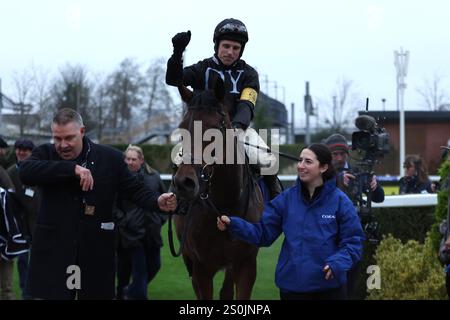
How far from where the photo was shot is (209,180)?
15.5ft

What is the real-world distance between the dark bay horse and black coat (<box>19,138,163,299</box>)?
0.67m

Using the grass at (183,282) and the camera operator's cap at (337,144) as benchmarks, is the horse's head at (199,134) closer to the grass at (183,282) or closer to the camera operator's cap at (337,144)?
the camera operator's cap at (337,144)

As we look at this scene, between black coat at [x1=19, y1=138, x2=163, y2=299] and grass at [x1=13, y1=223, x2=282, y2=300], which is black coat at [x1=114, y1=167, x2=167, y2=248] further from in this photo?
black coat at [x1=19, y1=138, x2=163, y2=299]

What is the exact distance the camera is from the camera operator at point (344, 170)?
21.5ft

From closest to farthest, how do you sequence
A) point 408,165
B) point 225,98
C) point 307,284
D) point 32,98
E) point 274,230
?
point 307,284 → point 274,230 → point 225,98 → point 408,165 → point 32,98

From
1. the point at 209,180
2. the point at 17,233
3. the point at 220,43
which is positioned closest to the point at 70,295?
the point at 209,180

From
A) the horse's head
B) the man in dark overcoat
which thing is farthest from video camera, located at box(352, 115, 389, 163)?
the man in dark overcoat

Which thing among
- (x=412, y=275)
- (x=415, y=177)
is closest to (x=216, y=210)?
(x=412, y=275)

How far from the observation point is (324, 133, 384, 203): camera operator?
6562 mm

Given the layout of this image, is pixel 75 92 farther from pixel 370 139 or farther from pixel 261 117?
pixel 370 139

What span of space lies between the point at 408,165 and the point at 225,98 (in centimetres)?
508

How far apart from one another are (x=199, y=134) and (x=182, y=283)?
5.44 meters

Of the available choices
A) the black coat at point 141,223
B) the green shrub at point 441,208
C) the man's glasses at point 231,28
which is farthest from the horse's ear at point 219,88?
the black coat at point 141,223
